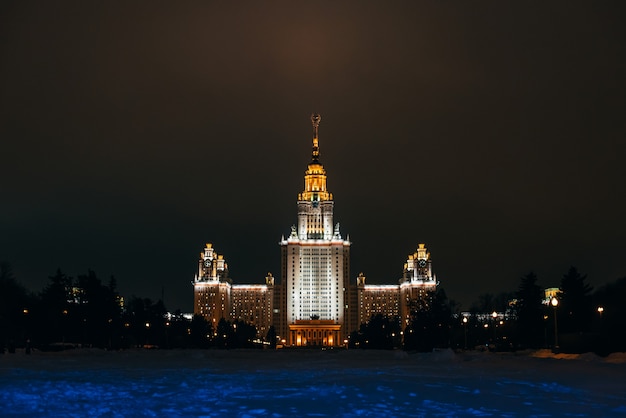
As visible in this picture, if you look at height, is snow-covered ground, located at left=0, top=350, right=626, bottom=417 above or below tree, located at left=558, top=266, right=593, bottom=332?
below

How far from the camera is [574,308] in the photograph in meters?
94.0

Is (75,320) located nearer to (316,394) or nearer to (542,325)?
(542,325)

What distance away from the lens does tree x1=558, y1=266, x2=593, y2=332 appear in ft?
303

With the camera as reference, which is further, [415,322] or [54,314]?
[415,322]

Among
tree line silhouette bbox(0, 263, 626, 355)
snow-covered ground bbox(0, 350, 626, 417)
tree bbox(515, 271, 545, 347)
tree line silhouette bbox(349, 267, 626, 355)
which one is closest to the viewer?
snow-covered ground bbox(0, 350, 626, 417)

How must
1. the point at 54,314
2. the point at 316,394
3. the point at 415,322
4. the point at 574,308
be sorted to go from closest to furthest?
the point at 316,394 < the point at 574,308 < the point at 54,314 < the point at 415,322

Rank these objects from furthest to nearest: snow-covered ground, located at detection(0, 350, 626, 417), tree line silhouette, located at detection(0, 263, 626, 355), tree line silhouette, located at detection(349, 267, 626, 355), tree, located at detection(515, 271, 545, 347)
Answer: tree, located at detection(515, 271, 545, 347) < tree line silhouette, located at detection(0, 263, 626, 355) < tree line silhouette, located at detection(349, 267, 626, 355) < snow-covered ground, located at detection(0, 350, 626, 417)

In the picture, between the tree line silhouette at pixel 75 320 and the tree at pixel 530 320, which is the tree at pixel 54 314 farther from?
the tree at pixel 530 320

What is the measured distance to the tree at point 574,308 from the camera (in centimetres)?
9231

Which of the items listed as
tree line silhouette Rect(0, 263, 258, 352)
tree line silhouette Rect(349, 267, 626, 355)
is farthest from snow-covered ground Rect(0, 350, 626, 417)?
tree line silhouette Rect(0, 263, 258, 352)

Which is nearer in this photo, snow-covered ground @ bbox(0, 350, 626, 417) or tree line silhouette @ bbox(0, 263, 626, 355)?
snow-covered ground @ bbox(0, 350, 626, 417)

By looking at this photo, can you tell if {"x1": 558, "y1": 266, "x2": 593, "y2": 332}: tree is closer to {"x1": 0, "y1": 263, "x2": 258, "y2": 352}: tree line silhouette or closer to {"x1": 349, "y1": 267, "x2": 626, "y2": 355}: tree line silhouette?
{"x1": 349, "y1": 267, "x2": 626, "y2": 355}: tree line silhouette
